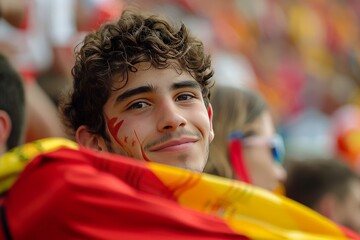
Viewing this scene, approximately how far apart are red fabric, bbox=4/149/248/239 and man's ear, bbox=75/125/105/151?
0.40 metres

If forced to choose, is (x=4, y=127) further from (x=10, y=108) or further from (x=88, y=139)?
(x=88, y=139)

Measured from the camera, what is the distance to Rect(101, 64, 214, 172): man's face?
209 centimetres

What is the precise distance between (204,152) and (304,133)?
20.3ft

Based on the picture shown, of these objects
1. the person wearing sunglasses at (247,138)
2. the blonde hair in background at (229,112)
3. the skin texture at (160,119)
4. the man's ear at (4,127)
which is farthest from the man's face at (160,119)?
the person wearing sunglasses at (247,138)

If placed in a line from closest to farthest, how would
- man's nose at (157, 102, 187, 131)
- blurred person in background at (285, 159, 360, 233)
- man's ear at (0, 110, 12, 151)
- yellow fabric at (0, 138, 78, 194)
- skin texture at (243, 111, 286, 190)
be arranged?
yellow fabric at (0, 138, 78, 194), man's nose at (157, 102, 187, 131), man's ear at (0, 110, 12, 151), skin texture at (243, 111, 286, 190), blurred person in background at (285, 159, 360, 233)

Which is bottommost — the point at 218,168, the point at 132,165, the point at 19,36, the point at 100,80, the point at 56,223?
the point at 56,223

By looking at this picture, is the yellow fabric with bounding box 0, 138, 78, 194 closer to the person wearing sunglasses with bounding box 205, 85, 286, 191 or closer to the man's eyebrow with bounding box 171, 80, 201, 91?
the man's eyebrow with bounding box 171, 80, 201, 91

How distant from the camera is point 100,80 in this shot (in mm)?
2146

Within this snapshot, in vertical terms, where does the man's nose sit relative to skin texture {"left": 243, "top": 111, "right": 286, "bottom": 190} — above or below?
below

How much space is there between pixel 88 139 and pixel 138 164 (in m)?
0.41

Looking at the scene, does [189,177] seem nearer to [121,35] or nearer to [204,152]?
[204,152]

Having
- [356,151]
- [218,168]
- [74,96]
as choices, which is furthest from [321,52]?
[74,96]

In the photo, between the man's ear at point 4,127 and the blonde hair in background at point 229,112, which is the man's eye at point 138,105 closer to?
the man's ear at point 4,127

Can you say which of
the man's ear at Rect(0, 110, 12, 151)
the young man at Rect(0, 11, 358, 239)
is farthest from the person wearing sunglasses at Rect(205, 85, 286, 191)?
the young man at Rect(0, 11, 358, 239)
